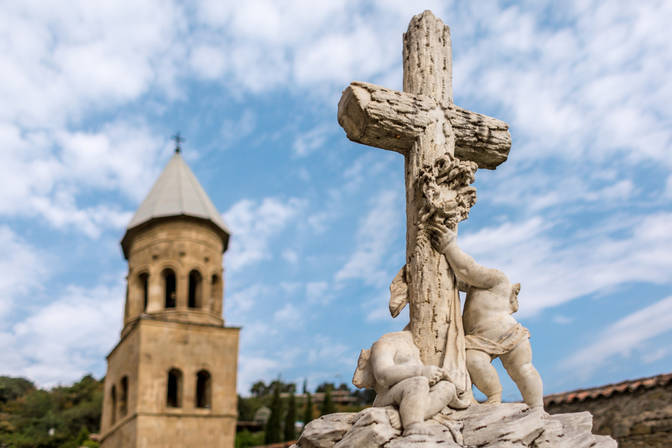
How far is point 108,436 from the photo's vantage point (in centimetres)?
2797

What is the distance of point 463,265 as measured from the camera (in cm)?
536

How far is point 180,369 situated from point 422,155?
74.6ft

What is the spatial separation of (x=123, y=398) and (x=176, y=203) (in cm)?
795

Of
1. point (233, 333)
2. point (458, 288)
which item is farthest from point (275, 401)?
point (458, 288)

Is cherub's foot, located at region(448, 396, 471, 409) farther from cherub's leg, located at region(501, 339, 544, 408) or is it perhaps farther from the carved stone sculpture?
cherub's leg, located at region(501, 339, 544, 408)

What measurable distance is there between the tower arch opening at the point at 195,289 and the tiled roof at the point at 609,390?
18.1 m

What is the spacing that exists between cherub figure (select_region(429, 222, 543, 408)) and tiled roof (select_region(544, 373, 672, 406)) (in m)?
6.28

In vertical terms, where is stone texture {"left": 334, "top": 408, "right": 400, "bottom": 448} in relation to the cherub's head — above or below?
below

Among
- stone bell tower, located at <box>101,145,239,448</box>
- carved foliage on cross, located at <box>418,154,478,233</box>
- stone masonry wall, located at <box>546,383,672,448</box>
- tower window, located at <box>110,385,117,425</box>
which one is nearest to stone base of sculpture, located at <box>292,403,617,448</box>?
carved foliage on cross, located at <box>418,154,478,233</box>

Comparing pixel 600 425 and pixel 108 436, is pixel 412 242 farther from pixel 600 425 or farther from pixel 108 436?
pixel 108 436

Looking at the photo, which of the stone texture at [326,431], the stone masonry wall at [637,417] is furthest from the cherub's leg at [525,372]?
the stone masonry wall at [637,417]

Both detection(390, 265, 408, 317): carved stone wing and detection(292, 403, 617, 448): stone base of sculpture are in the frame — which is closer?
detection(292, 403, 617, 448): stone base of sculpture

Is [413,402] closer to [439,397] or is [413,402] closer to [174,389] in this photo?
[439,397]

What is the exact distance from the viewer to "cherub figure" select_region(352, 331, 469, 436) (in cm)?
454
